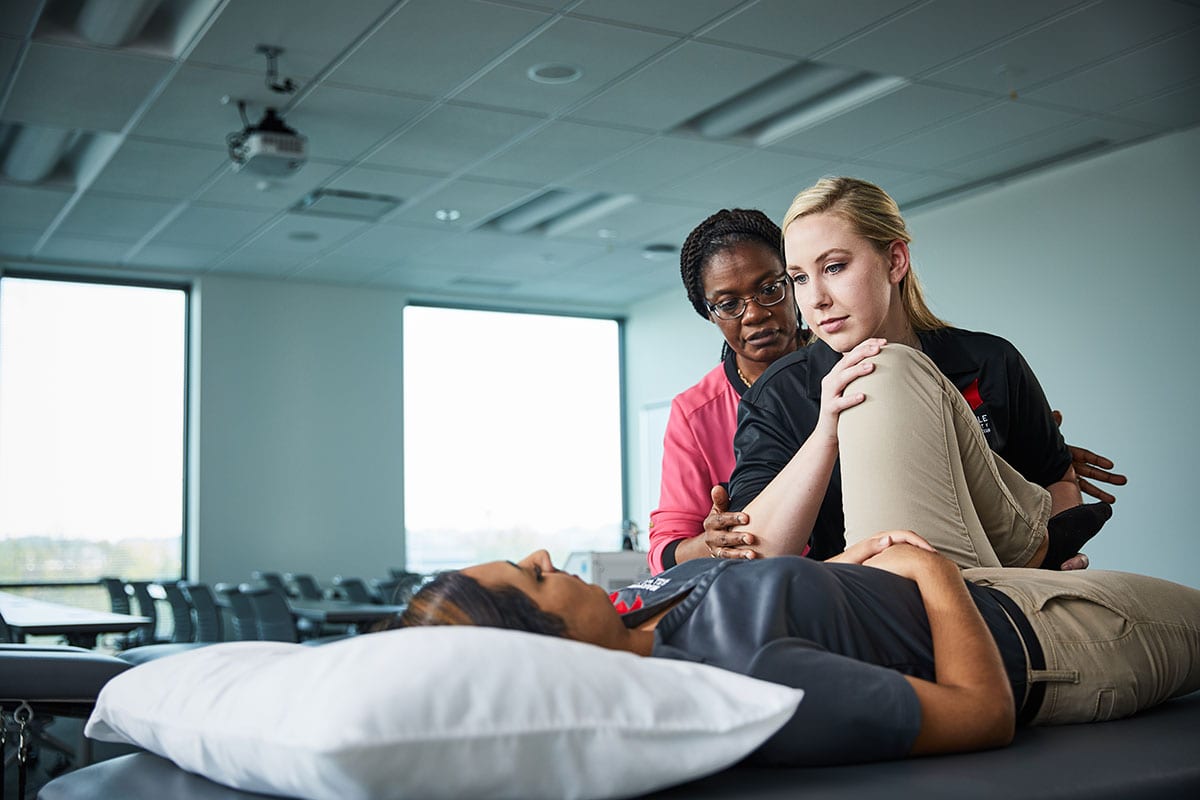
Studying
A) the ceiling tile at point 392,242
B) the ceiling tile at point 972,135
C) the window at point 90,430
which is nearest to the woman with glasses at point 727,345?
the ceiling tile at point 972,135

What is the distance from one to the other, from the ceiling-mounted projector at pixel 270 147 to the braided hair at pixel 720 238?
3297 millimetres

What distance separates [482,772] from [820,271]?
1.14 meters

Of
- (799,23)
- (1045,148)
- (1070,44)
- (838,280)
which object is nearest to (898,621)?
(838,280)

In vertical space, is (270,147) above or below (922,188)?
below

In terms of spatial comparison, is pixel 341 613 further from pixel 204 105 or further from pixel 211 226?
pixel 211 226

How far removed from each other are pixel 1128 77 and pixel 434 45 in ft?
10.6

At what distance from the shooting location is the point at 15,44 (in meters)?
4.73

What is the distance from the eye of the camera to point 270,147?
207 inches

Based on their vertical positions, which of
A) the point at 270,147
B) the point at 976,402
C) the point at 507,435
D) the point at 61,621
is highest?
the point at 270,147

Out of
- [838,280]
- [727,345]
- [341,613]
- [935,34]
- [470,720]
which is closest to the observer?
[470,720]

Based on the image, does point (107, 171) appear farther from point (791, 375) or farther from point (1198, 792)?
point (1198, 792)

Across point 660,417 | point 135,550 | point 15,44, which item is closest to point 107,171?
point 15,44

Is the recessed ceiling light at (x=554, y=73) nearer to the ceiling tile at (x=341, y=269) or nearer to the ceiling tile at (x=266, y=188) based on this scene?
the ceiling tile at (x=266, y=188)

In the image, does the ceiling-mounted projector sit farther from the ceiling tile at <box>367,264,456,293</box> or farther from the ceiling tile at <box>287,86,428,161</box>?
the ceiling tile at <box>367,264,456,293</box>
